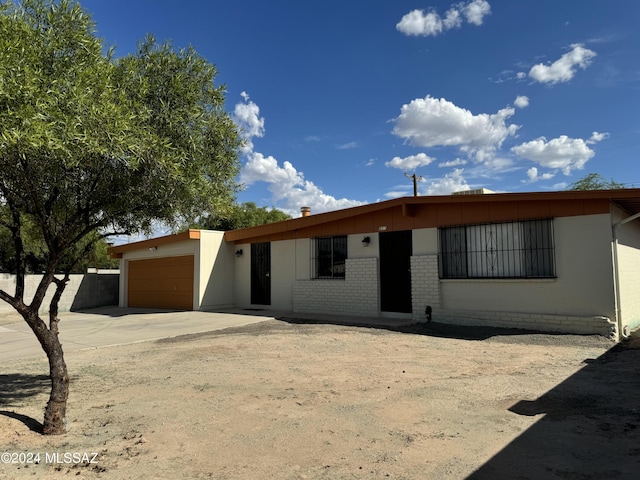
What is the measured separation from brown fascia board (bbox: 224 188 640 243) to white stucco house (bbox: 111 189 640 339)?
29 mm

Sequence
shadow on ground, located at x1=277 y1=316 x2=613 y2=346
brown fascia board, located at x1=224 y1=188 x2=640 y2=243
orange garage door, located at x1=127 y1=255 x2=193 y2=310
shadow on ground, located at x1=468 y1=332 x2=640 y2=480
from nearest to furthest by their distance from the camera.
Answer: shadow on ground, located at x1=468 y1=332 x2=640 y2=480 < shadow on ground, located at x1=277 y1=316 x2=613 y2=346 < brown fascia board, located at x1=224 y1=188 x2=640 y2=243 < orange garage door, located at x1=127 y1=255 x2=193 y2=310

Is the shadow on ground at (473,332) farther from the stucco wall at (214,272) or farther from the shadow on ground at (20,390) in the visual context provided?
the shadow on ground at (20,390)

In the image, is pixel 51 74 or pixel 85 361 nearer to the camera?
pixel 51 74

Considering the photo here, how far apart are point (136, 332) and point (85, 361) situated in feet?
13.0

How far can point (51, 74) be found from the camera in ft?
13.3

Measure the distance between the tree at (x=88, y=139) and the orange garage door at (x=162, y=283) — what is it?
42.0ft

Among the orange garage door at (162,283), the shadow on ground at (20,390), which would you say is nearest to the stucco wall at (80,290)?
the orange garage door at (162,283)

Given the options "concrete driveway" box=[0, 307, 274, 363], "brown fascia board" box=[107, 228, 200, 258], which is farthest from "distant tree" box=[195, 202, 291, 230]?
"concrete driveway" box=[0, 307, 274, 363]

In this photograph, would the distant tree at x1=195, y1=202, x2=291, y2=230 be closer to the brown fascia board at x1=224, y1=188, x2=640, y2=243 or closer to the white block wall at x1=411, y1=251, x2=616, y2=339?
the brown fascia board at x1=224, y1=188, x2=640, y2=243

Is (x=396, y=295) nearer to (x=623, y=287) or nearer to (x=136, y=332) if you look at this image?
(x=623, y=287)

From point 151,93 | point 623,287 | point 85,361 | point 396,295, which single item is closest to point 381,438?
point 151,93

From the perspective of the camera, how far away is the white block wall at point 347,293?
44.4ft

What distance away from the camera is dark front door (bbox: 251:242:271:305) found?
17.1 meters

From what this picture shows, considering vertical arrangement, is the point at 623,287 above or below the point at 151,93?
below
